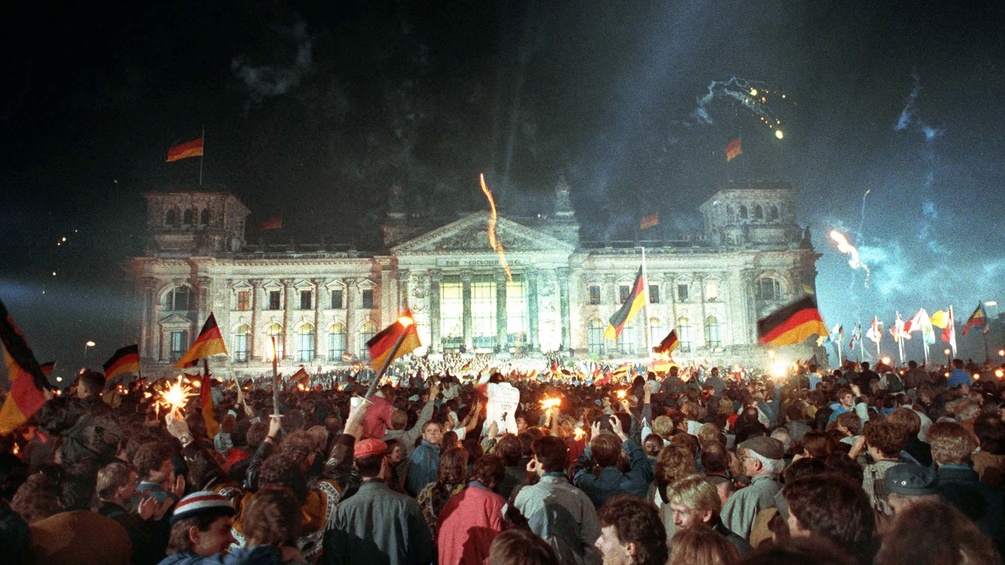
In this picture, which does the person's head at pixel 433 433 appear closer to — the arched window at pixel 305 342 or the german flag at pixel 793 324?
the german flag at pixel 793 324

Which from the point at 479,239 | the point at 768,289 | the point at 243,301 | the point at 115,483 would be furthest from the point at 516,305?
the point at 115,483

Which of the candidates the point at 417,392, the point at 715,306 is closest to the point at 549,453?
the point at 417,392

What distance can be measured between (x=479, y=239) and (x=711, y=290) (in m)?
20.4

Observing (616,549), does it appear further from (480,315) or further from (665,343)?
(480,315)

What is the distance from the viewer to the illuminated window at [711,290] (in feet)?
191

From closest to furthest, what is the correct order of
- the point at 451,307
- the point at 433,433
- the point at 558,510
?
1. the point at 558,510
2. the point at 433,433
3. the point at 451,307

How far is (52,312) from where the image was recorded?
55281 mm

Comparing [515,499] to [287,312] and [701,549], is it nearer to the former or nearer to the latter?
[701,549]

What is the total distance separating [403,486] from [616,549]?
437 centimetres

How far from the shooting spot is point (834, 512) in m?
3.78

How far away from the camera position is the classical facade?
55.1m

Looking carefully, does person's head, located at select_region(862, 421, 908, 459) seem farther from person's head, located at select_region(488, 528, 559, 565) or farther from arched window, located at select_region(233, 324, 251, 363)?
arched window, located at select_region(233, 324, 251, 363)

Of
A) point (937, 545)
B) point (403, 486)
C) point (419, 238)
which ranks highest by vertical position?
point (419, 238)

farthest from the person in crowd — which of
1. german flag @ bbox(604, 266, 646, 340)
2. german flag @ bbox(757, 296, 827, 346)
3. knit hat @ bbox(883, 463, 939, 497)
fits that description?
german flag @ bbox(604, 266, 646, 340)
